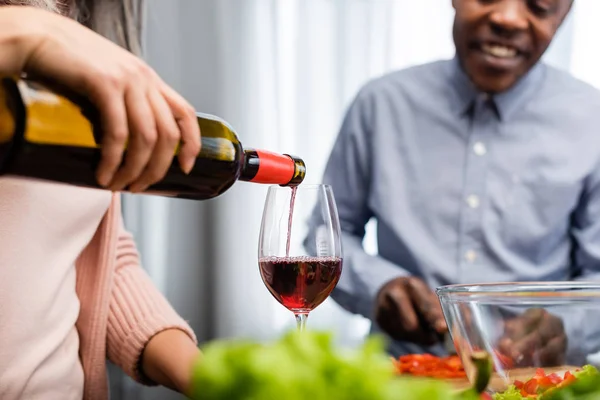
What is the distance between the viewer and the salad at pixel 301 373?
178 millimetres

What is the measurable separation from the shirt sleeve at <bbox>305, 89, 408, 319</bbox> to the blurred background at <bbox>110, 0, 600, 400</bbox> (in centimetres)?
77

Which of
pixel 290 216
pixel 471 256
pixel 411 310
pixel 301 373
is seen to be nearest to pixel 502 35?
pixel 471 256

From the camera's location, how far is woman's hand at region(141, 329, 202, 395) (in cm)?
89

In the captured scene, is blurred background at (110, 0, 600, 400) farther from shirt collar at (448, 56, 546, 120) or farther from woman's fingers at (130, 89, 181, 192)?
woman's fingers at (130, 89, 181, 192)

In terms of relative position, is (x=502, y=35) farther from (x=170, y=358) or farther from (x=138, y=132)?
(x=138, y=132)

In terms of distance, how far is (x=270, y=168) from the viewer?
0.71 metres

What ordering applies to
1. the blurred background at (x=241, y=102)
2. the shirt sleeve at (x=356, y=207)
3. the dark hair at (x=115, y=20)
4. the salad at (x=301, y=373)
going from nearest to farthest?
the salad at (x=301, y=373) → the dark hair at (x=115, y=20) → the shirt sleeve at (x=356, y=207) → the blurred background at (x=241, y=102)

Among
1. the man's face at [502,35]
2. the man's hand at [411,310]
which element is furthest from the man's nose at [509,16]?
the man's hand at [411,310]

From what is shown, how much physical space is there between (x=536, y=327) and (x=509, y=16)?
1692 mm

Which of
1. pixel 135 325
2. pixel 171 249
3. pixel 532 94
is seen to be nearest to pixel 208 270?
pixel 171 249

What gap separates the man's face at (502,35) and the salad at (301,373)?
2044 mm

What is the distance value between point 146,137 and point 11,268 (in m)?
0.47

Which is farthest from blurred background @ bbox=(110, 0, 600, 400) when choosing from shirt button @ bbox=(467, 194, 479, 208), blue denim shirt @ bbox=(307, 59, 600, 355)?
shirt button @ bbox=(467, 194, 479, 208)

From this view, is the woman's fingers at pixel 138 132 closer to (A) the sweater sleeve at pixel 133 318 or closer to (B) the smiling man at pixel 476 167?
(A) the sweater sleeve at pixel 133 318
